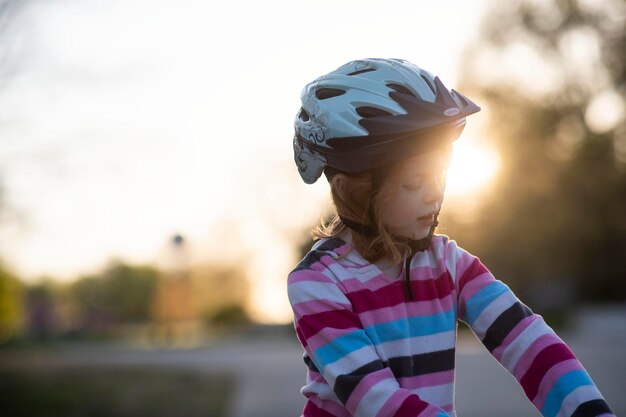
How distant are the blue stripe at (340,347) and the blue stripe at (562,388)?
0.44 metres

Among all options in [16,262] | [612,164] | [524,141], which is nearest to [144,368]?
[16,262]

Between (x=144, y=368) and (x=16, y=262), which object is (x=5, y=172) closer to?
(x=16, y=262)

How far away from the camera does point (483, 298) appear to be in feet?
7.72

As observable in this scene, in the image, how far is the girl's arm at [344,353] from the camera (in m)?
2.10

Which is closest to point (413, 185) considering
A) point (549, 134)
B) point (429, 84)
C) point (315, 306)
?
point (429, 84)

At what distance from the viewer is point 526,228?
34219 mm

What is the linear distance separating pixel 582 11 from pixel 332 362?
3087 centimetres

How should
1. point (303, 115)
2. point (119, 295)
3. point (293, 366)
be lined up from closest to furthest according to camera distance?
1. point (303, 115)
2. point (293, 366)
3. point (119, 295)

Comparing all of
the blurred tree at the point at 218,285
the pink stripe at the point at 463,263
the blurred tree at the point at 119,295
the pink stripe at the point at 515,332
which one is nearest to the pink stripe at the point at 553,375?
the pink stripe at the point at 515,332

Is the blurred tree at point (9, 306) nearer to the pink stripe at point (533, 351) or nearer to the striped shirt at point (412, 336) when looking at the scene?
the striped shirt at point (412, 336)

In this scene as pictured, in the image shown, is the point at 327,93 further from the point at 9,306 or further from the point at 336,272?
the point at 9,306

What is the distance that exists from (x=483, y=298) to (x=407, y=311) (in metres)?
0.20

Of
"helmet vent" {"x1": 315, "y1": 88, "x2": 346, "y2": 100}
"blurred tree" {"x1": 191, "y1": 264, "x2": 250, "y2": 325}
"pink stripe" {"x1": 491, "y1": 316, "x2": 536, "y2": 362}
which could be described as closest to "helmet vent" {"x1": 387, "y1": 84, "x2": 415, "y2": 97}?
"helmet vent" {"x1": 315, "y1": 88, "x2": 346, "y2": 100}

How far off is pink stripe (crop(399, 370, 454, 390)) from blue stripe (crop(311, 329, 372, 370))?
16 centimetres
